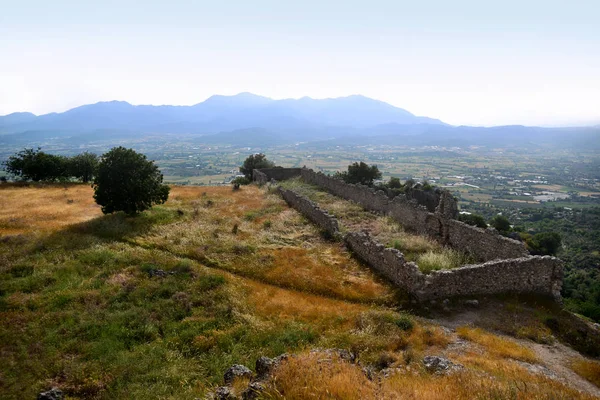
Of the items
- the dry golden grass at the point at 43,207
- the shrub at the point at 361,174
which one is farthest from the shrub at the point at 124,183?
the shrub at the point at 361,174

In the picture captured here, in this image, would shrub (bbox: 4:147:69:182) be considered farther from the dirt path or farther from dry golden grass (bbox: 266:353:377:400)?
the dirt path

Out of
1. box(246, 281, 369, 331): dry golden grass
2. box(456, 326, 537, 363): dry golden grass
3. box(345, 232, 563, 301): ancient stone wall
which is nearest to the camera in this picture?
box(456, 326, 537, 363): dry golden grass

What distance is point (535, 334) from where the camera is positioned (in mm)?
12750

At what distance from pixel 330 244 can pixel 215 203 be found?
16204 millimetres

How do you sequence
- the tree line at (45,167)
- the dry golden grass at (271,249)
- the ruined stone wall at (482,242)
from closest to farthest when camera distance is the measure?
the ruined stone wall at (482,242), the dry golden grass at (271,249), the tree line at (45,167)

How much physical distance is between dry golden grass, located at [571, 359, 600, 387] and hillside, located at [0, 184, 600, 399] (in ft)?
0.18

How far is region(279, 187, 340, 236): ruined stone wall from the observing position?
24516 millimetres

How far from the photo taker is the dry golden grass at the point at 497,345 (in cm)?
1115

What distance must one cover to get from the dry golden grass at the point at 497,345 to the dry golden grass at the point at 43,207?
24.6 meters

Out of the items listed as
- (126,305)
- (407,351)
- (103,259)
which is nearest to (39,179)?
(103,259)

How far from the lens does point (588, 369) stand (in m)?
10.8

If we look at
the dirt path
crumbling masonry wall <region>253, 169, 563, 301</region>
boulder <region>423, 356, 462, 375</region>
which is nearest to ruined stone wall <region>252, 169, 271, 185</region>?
crumbling masonry wall <region>253, 169, 563, 301</region>

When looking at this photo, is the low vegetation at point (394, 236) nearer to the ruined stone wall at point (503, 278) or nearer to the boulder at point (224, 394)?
the ruined stone wall at point (503, 278)

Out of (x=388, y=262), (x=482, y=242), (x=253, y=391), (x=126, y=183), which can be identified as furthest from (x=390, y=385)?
(x=126, y=183)
